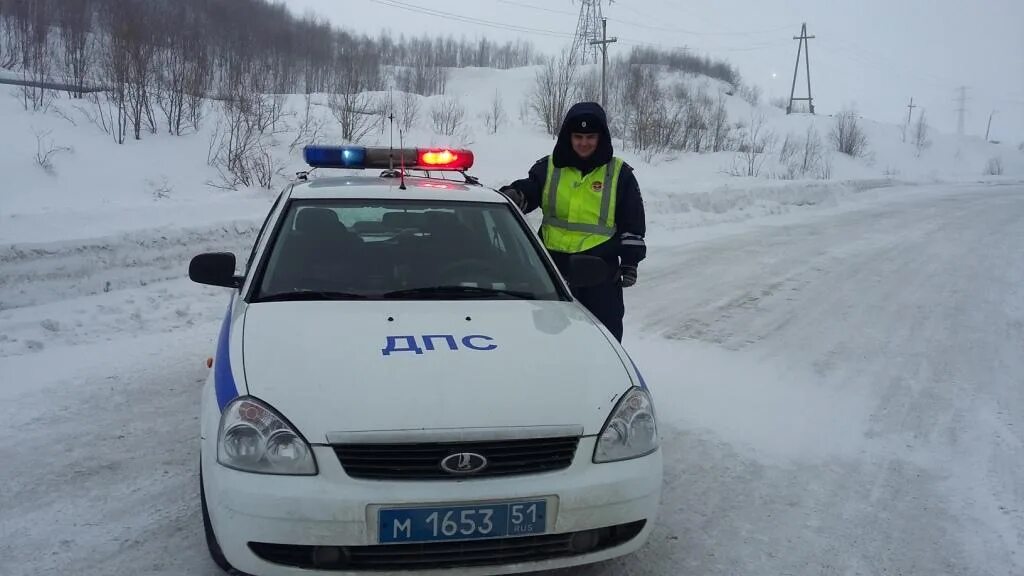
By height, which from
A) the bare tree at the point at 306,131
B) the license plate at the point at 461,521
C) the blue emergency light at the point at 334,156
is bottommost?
the license plate at the point at 461,521

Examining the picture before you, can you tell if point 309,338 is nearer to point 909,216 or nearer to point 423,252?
point 423,252

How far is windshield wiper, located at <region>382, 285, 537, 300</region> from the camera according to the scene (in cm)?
347

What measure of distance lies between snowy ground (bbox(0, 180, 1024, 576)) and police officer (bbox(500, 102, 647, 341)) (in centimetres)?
90

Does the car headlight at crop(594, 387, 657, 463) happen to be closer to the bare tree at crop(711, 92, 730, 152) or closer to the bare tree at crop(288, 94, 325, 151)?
the bare tree at crop(288, 94, 325, 151)

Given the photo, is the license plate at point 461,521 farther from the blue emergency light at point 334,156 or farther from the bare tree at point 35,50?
the bare tree at point 35,50

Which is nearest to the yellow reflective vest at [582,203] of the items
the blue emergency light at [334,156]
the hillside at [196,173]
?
the blue emergency light at [334,156]

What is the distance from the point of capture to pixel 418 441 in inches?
94.2

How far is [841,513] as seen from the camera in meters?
3.47

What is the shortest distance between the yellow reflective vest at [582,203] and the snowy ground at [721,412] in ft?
3.98

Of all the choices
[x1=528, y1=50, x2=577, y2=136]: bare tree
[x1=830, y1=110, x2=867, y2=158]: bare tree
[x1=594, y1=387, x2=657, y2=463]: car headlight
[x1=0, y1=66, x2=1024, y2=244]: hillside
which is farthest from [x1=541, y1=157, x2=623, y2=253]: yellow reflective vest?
[x1=830, y1=110, x2=867, y2=158]: bare tree

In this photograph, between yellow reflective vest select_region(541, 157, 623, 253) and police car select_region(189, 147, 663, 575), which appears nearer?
police car select_region(189, 147, 663, 575)

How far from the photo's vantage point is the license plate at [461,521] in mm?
2346

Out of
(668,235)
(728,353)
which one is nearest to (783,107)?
(668,235)

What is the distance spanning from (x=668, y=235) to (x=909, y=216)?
24.8 ft
